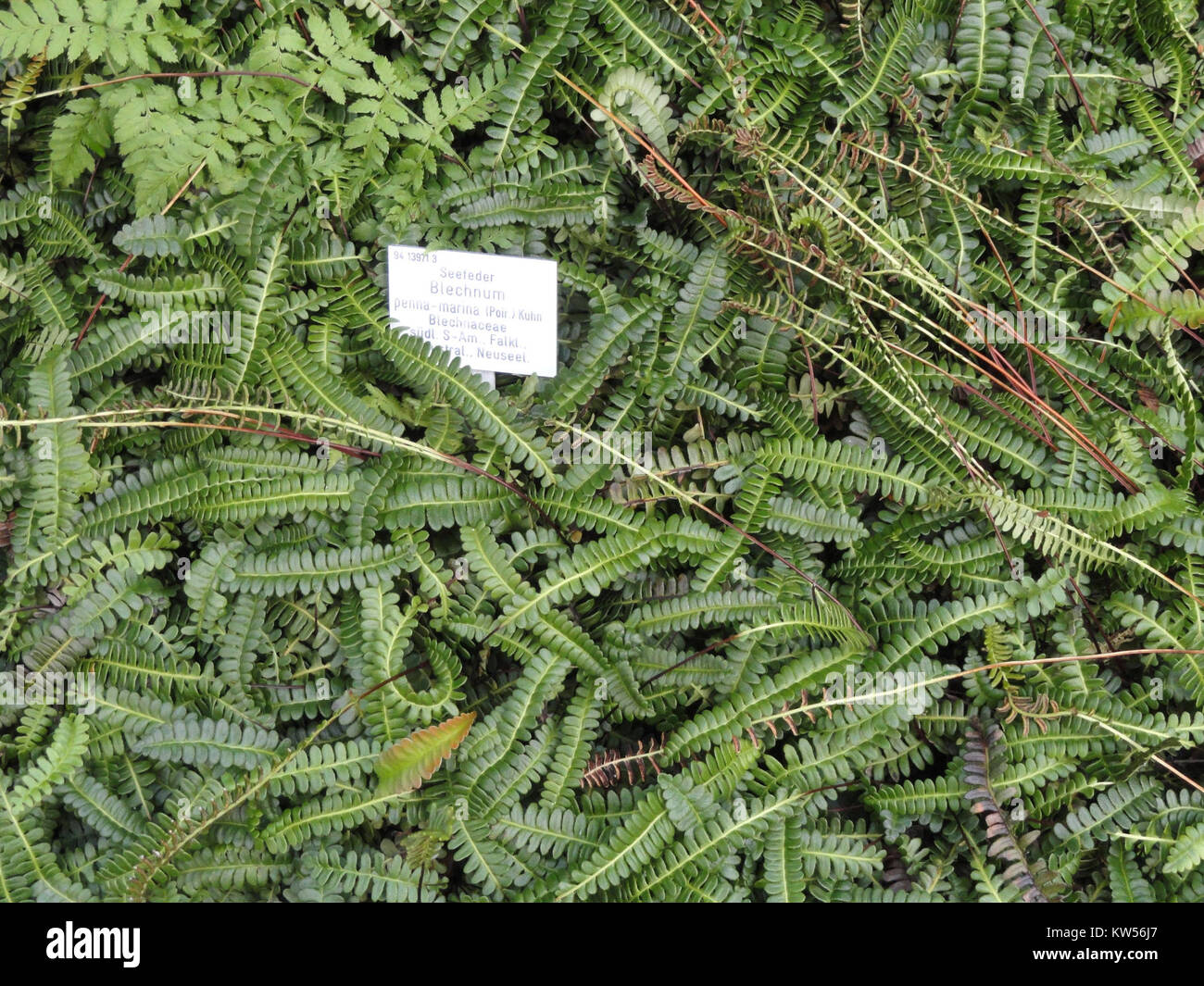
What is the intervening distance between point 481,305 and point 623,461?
0.64m

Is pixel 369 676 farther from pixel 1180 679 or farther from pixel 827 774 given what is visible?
pixel 1180 679

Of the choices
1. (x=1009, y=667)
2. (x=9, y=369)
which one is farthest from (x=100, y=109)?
(x=1009, y=667)

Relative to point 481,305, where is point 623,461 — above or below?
below

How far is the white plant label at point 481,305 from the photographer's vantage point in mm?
2471

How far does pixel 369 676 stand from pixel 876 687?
1352 mm

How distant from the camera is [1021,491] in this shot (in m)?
2.38

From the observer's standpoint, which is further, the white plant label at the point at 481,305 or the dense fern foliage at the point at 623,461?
the white plant label at the point at 481,305

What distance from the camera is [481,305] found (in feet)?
8.17

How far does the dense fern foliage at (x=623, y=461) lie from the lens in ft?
7.36

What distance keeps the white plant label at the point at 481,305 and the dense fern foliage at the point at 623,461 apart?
0.25 ft

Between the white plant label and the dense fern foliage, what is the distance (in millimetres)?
76

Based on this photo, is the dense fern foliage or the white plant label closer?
the dense fern foliage

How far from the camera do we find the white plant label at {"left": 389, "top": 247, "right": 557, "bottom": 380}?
2.47m

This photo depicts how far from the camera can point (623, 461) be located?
Result: 7.87 feet
